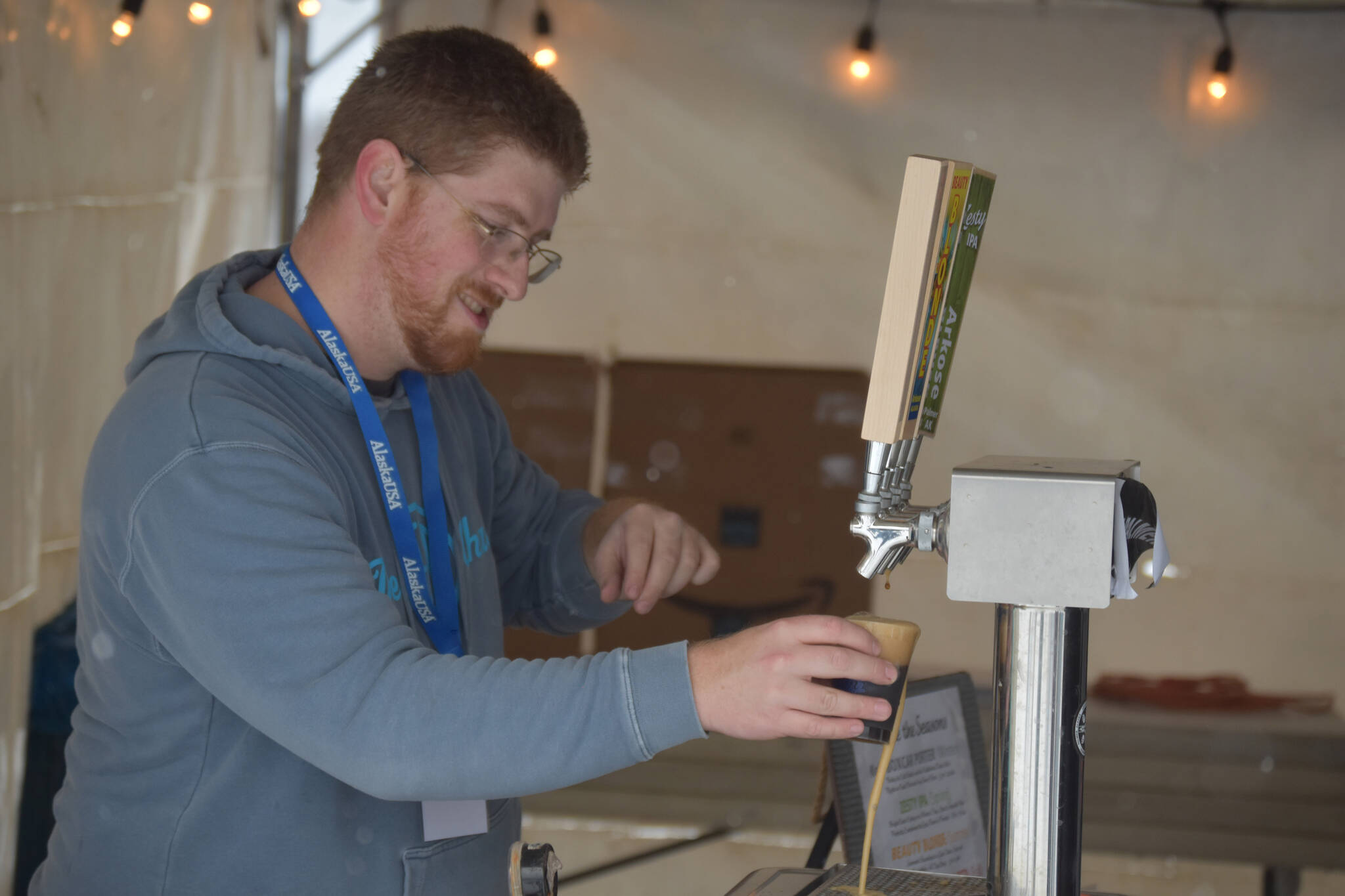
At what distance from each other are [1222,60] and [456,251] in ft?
8.89

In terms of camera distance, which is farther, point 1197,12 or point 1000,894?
point 1197,12

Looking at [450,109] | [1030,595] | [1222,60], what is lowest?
[1030,595]

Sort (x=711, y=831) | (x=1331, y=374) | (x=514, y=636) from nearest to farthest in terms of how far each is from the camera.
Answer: (x=711, y=831) → (x=1331, y=374) → (x=514, y=636)

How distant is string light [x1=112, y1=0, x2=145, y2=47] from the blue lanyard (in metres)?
1.30

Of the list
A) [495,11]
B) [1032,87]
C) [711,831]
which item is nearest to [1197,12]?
[1032,87]

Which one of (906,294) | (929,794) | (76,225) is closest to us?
(906,294)

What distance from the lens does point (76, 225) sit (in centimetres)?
219

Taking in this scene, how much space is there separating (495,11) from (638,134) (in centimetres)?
53

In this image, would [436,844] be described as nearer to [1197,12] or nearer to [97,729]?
[97,729]

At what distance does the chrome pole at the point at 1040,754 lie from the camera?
852mm

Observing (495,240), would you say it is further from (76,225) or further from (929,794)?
(76,225)

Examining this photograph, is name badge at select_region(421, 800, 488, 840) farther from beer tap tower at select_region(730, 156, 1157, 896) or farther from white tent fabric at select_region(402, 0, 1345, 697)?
white tent fabric at select_region(402, 0, 1345, 697)

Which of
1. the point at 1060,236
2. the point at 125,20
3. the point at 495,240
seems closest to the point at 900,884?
the point at 495,240

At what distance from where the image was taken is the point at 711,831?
10.1 feet
